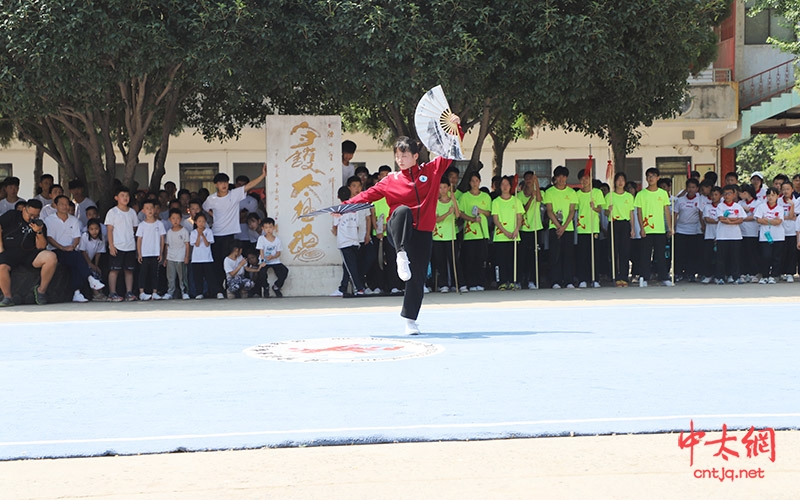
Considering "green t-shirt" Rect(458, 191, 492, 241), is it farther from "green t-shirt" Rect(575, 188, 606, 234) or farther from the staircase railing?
the staircase railing

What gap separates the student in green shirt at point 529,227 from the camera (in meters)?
15.2

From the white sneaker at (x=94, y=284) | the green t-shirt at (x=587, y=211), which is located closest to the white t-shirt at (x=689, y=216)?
the green t-shirt at (x=587, y=211)

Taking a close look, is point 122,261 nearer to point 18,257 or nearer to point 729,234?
point 18,257

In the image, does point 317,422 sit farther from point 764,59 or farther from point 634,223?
point 764,59

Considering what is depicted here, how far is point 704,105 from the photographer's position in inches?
1096

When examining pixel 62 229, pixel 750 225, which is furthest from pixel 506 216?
pixel 62 229

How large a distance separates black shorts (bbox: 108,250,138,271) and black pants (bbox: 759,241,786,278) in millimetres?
9647

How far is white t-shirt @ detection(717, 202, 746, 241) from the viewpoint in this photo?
15.6 meters

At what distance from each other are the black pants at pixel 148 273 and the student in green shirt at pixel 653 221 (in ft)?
24.0

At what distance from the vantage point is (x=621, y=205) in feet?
50.9

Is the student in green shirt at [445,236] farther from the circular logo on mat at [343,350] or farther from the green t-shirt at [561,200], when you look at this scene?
the circular logo on mat at [343,350]

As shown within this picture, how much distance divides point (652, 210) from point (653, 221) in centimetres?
17

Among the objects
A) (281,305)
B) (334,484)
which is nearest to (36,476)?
(334,484)

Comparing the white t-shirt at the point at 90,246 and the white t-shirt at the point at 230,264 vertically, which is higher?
the white t-shirt at the point at 90,246
